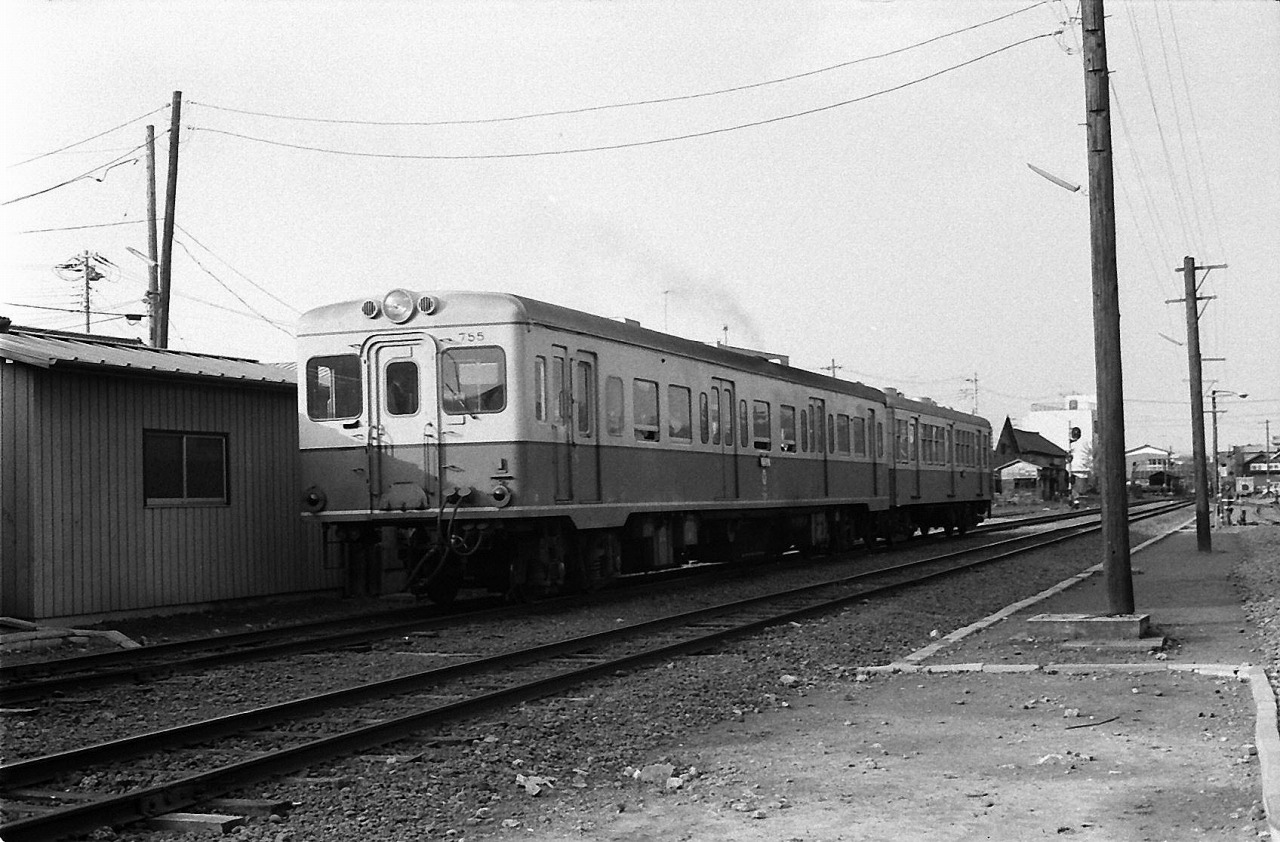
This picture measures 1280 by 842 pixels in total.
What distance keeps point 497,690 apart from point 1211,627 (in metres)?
7.10

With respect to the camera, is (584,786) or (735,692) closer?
(584,786)

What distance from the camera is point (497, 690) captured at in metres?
9.12

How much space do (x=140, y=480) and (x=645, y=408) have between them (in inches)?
234

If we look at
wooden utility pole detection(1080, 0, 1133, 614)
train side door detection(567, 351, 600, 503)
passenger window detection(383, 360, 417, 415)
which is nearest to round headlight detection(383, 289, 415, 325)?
passenger window detection(383, 360, 417, 415)

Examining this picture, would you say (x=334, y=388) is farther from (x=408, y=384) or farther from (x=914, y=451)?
(x=914, y=451)

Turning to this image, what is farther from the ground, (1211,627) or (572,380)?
(572,380)

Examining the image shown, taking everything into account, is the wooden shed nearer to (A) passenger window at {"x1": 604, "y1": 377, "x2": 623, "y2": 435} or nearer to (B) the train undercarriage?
A: (B) the train undercarriage

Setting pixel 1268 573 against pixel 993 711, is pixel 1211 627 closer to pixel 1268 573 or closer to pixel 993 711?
pixel 993 711

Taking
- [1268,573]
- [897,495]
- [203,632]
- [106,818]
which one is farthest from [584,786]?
[897,495]

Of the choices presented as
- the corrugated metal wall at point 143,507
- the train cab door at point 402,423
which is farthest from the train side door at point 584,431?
the corrugated metal wall at point 143,507

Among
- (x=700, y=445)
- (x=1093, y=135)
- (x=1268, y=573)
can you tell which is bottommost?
(x=1268, y=573)

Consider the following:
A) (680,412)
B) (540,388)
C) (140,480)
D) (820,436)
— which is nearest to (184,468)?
Answer: (140,480)

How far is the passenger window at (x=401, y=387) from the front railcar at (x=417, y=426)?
11mm

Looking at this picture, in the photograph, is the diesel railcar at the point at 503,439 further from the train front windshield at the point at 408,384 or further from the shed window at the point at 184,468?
the shed window at the point at 184,468
